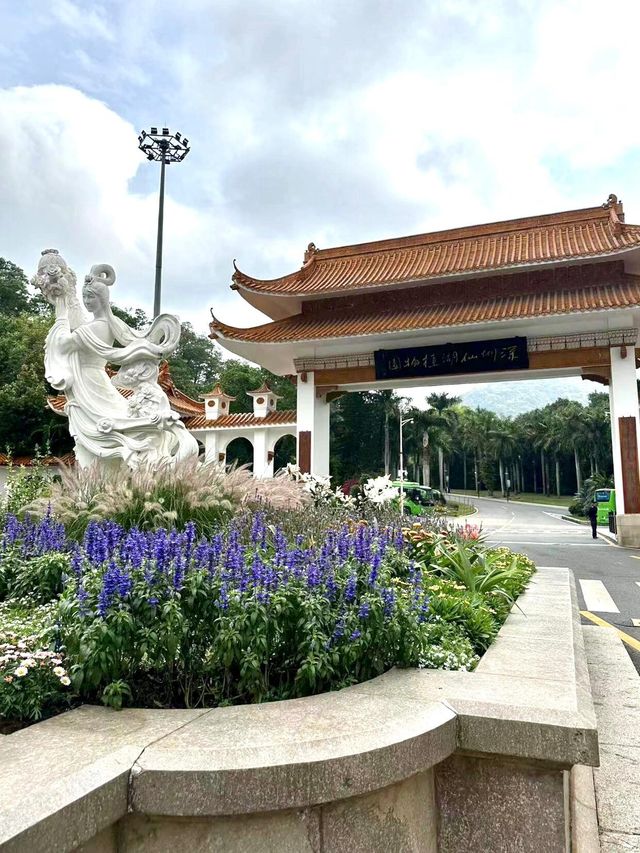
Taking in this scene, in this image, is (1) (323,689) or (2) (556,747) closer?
(2) (556,747)

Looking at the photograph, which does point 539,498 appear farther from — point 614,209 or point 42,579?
point 42,579

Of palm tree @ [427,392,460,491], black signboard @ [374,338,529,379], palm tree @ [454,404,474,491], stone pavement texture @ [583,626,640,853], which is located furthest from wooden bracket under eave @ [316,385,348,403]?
palm tree @ [454,404,474,491]

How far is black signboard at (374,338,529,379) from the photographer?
540 inches

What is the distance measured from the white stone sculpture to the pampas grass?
1103 mm

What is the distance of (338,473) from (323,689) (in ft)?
104

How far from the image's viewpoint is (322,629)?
6.93ft

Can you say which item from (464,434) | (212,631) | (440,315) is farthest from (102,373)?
(464,434)

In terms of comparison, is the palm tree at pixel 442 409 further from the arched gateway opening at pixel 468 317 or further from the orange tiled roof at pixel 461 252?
the arched gateway opening at pixel 468 317

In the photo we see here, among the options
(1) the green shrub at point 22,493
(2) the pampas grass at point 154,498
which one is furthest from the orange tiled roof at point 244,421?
(2) the pampas grass at point 154,498

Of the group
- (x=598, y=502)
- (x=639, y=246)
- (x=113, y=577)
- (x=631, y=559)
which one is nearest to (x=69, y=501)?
(x=113, y=577)

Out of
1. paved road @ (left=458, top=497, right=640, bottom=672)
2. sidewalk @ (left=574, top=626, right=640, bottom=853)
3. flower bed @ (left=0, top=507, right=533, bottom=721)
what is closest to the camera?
flower bed @ (left=0, top=507, right=533, bottom=721)

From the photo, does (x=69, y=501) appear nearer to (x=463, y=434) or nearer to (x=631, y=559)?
(x=631, y=559)

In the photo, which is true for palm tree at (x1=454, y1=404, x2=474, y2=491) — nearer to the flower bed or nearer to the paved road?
the paved road

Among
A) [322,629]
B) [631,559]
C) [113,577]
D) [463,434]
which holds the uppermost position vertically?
[463,434]
